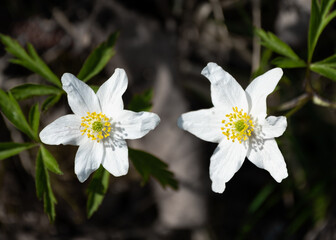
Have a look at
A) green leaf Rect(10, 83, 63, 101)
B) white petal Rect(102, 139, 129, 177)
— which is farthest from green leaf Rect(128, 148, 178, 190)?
green leaf Rect(10, 83, 63, 101)

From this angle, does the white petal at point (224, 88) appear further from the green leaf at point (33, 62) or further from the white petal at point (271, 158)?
the green leaf at point (33, 62)

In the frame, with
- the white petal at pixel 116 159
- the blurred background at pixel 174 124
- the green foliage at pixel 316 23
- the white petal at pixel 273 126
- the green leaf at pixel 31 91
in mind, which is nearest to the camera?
the white petal at pixel 273 126

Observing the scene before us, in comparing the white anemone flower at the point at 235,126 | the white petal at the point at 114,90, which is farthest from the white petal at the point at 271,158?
the white petal at the point at 114,90

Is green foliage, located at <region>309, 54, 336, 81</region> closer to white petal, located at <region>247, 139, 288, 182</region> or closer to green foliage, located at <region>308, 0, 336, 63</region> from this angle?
green foliage, located at <region>308, 0, 336, 63</region>

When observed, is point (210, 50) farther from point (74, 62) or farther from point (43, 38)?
point (43, 38)

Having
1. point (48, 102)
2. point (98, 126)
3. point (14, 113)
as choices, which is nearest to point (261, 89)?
point (98, 126)
